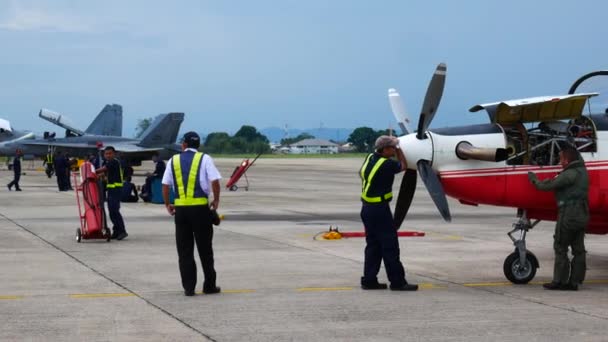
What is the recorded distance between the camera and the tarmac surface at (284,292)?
813cm

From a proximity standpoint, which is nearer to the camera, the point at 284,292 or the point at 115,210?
the point at 284,292

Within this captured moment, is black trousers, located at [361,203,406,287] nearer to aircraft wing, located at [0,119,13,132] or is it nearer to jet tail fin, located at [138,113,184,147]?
jet tail fin, located at [138,113,184,147]

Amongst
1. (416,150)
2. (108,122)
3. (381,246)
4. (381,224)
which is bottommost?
(381,246)

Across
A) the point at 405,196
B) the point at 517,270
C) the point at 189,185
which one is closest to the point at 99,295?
the point at 189,185

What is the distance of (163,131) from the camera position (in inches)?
2245

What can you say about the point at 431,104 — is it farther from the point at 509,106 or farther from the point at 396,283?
the point at 396,283

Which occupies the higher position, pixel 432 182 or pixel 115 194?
pixel 432 182

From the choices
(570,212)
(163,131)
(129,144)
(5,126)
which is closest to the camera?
(570,212)

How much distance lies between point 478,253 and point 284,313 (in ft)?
20.3

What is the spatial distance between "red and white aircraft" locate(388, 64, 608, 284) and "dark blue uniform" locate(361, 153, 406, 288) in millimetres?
401

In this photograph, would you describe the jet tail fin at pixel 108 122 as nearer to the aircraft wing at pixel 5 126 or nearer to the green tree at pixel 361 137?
the aircraft wing at pixel 5 126

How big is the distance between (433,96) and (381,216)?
1.49 metres

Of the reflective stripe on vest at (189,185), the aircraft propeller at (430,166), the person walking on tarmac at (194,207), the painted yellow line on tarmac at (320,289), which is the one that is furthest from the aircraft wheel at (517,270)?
the reflective stripe on vest at (189,185)

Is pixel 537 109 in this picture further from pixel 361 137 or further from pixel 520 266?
pixel 361 137
